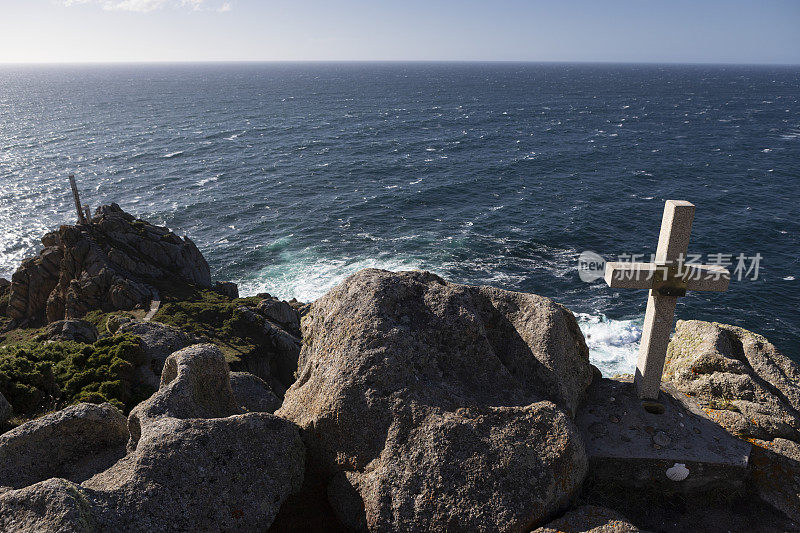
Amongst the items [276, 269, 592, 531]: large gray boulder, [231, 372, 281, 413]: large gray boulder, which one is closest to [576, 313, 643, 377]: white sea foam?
[276, 269, 592, 531]: large gray boulder

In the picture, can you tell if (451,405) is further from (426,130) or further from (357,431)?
(426,130)

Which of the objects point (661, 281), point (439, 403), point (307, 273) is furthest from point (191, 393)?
point (307, 273)

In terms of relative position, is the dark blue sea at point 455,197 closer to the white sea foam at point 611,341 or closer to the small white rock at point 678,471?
the white sea foam at point 611,341

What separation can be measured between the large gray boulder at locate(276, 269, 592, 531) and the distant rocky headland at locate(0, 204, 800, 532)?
4cm

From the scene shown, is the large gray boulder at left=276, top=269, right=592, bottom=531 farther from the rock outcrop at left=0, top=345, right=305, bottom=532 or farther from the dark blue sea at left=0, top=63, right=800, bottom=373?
the dark blue sea at left=0, top=63, right=800, bottom=373

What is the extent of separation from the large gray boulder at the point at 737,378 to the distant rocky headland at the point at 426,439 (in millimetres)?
76

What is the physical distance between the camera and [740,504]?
12.6 meters

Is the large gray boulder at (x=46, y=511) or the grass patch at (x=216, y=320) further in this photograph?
the grass patch at (x=216, y=320)

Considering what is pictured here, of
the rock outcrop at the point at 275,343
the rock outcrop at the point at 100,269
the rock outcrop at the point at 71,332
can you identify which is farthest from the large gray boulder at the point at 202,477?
the rock outcrop at the point at 100,269

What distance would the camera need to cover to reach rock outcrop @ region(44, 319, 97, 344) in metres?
30.5

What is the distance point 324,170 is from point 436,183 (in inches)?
1022

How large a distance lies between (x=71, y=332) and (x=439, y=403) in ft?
95.6

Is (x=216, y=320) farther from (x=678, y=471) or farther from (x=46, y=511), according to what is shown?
(x=678, y=471)

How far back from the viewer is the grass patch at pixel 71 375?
62.4 feet
